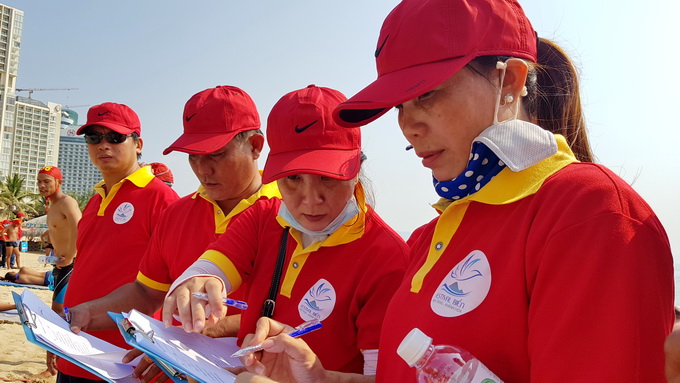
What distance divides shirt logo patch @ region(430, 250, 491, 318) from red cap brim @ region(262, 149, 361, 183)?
2.79 feet

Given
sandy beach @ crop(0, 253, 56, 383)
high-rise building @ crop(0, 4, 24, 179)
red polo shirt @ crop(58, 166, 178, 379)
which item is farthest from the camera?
high-rise building @ crop(0, 4, 24, 179)

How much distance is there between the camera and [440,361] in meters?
1.09

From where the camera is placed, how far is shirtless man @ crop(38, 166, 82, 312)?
Result: 6.74 metres

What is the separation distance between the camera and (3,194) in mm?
49312

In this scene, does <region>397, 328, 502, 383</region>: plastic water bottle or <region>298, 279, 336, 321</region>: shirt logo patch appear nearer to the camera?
<region>397, 328, 502, 383</region>: plastic water bottle

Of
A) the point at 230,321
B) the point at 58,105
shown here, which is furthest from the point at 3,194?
the point at 58,105

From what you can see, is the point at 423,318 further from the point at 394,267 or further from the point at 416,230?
the point at 416,230

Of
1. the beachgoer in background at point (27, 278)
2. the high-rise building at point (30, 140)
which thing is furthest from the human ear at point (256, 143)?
the high-rise building at point (30, 140)

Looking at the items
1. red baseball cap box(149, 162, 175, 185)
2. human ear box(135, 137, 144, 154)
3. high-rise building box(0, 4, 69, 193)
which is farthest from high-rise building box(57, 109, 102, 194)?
human ear box(135, 137, 144, 154)

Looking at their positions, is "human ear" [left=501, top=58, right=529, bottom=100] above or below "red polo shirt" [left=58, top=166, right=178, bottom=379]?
above

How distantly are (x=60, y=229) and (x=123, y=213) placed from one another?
4179 millimetres

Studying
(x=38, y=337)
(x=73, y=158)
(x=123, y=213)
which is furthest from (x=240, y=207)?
(x=73, y=158)

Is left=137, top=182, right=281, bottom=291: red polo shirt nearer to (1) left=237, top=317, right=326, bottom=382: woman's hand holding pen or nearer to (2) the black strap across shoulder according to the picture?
(2) the black strap across shoulder

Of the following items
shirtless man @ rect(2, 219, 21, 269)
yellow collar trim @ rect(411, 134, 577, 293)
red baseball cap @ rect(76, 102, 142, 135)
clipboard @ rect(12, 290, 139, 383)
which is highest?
red baseball cap @ rect(76, 102, 142, 135)
